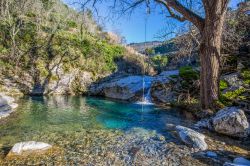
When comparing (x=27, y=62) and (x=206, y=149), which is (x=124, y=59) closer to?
(x=27, y=62)

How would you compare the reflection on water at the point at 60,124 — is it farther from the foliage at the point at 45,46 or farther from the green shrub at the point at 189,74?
the foliage at the point at 45,46

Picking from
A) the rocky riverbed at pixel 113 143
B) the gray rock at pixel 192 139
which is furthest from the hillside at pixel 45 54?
the gray rock at pixel 192 139

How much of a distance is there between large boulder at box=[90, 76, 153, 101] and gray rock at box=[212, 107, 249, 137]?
6.90 metres

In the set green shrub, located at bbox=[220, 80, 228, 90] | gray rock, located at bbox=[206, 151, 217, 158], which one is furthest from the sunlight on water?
green shrub, located at bbox=[220, 80, 228, 90]

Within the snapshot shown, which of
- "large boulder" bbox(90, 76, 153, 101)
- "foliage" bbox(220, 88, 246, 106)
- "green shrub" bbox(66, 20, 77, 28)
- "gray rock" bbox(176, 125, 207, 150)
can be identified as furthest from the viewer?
"green shrub" bbox(66, 20, 77, 28)

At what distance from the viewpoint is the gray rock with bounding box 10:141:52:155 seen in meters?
3.64

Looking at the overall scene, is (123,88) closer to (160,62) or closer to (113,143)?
(113,143)

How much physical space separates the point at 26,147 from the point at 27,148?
0.08 ft

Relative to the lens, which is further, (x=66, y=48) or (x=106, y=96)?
(x=66, y=48)

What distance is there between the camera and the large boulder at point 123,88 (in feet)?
40.7

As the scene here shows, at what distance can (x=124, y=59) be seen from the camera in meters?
18.2

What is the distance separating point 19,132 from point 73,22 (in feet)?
53.7

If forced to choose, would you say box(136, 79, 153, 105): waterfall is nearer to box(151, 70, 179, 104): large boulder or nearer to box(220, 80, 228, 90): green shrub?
box(151, 70, 179, 104): large boulder

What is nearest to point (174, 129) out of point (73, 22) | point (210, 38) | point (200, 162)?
point (200, 162)
